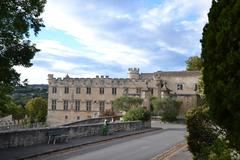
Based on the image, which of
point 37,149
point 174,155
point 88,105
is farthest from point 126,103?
point 37,149

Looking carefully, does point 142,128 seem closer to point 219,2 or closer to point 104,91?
point 219,2

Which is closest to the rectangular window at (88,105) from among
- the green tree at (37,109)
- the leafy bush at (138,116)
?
the green tree at (37,109)

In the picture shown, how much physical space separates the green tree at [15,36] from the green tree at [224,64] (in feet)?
34.5

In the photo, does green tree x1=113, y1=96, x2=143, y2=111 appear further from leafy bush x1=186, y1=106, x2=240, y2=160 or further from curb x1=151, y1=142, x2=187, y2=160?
leafy bush x1=186, y1=106, x2=240, y2=160

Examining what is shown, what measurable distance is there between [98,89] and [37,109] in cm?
1654

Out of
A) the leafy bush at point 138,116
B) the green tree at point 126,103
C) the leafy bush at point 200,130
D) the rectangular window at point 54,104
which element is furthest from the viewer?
the rectangular window at point 54,104

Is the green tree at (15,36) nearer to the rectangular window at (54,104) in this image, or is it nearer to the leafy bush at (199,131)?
the leafy bush at (199,131)

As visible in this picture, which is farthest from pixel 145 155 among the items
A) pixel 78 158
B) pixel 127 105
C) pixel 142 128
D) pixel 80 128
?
pixel 127 105

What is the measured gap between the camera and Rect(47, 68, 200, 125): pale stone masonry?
93.4 m

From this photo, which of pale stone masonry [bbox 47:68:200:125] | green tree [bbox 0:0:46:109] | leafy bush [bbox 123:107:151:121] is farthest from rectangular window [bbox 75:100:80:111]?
green tree [bbox 0:0:46:109]

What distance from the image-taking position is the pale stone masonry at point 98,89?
93.4m

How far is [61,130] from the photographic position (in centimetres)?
2917

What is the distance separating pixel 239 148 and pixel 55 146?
55.9ft

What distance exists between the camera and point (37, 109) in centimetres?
10862
